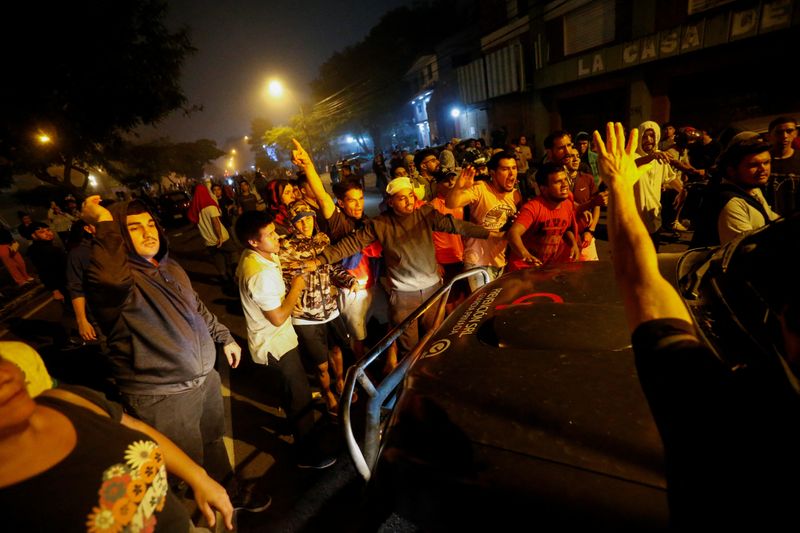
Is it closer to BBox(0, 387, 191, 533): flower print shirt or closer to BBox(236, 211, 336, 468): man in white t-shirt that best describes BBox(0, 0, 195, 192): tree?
BBox(236, 211, 336, 468): man in white t-shirt

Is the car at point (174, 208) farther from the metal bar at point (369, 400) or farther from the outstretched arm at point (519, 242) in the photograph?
the metal bar at point (369, 400)

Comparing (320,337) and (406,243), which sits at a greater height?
(406,243)

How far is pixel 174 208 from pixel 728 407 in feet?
74.4

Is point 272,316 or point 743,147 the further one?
point 743,147

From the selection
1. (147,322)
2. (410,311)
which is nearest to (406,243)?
(410,311)

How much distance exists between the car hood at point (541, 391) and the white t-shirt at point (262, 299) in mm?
1220

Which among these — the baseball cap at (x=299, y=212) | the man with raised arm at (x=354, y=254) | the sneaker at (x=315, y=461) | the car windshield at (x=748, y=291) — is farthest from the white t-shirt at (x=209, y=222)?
the car windshield at (x=748, y=291)

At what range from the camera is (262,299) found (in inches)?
98.0

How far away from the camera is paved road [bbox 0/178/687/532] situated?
8.00 ft

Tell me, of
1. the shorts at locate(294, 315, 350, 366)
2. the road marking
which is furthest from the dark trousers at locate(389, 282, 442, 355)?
the road marking

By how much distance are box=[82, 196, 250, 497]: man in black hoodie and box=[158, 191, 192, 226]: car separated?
19.6m

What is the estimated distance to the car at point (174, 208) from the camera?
755 inches

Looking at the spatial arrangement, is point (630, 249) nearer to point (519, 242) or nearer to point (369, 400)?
point (369, 400)

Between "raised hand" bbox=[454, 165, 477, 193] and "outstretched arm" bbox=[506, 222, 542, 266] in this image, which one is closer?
"outstretched arm" bbox=[506, 222, 542, 266]
